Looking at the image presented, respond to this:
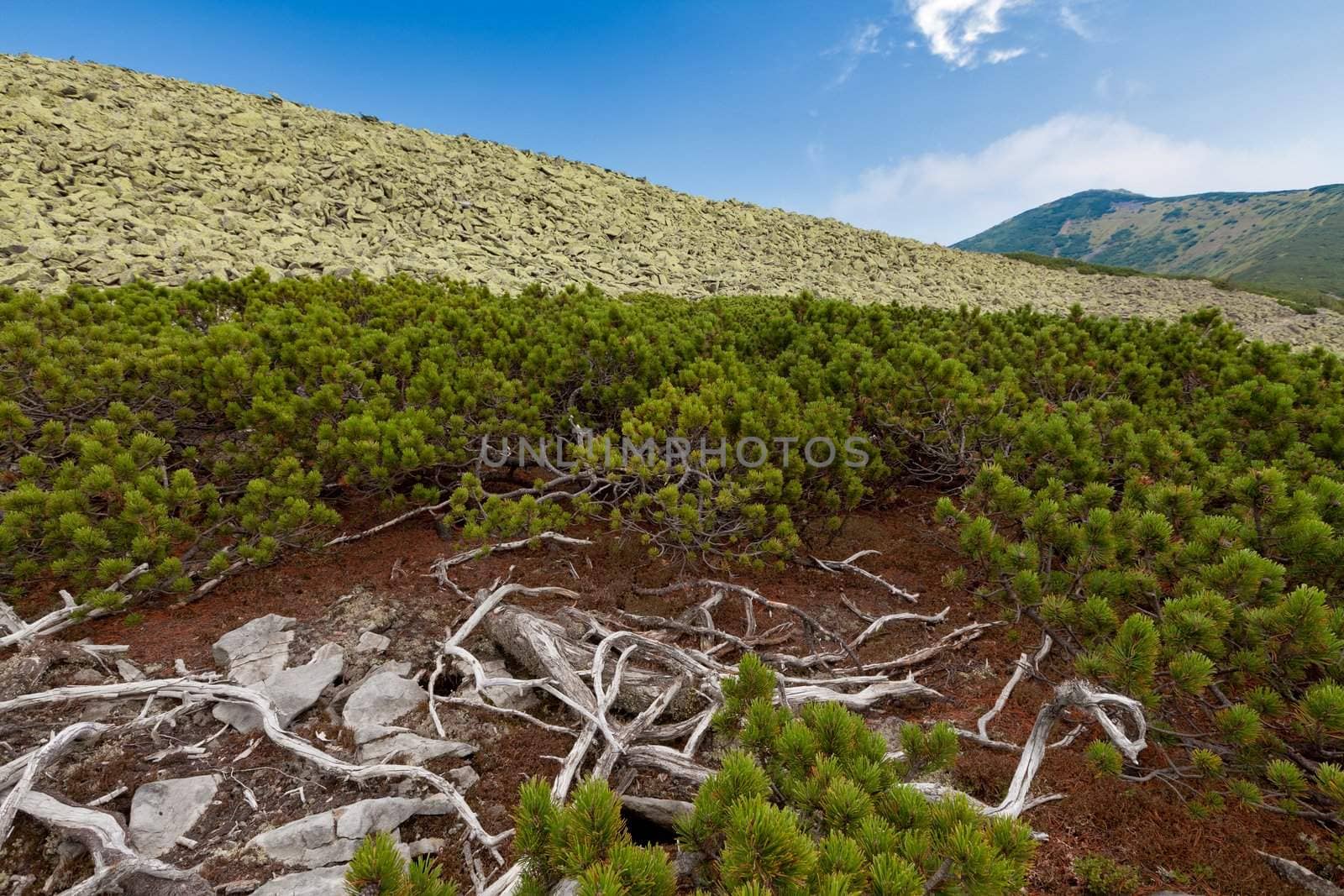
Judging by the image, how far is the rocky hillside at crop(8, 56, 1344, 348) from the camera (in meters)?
16.4

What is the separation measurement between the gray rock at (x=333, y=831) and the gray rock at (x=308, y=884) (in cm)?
9

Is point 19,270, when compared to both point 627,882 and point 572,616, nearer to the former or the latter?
point 572,616

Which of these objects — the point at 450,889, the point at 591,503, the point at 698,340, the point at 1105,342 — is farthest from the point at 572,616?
the point at 1105,342

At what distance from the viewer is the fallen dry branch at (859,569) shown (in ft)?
16.5

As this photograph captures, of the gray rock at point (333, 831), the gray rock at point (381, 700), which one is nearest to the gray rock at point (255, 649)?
the gray rock at point (381, 700)

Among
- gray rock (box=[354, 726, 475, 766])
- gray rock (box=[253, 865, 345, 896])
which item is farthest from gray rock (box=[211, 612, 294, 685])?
gray rock (box=[253, 865, 345, 896])

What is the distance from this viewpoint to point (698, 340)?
792 cm

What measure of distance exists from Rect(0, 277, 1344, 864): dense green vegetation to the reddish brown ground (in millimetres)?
278

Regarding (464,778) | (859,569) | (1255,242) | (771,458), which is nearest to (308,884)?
(464,778)

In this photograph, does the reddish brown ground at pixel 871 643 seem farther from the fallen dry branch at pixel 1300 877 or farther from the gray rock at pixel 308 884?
the gray rock at pixel 308 884

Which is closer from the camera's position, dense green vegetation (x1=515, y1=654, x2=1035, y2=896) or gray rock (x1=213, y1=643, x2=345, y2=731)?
dense green vegetation (x1=515, y1=654, x2=1035, y2=896)

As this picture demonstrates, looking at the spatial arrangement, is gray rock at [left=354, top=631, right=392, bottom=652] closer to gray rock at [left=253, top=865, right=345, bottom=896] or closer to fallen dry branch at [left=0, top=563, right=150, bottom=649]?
fallen dry branch at [left=0, top=563, right=150, bottom=649]

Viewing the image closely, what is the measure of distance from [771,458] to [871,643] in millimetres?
1687

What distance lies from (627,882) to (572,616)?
9.42 feet
